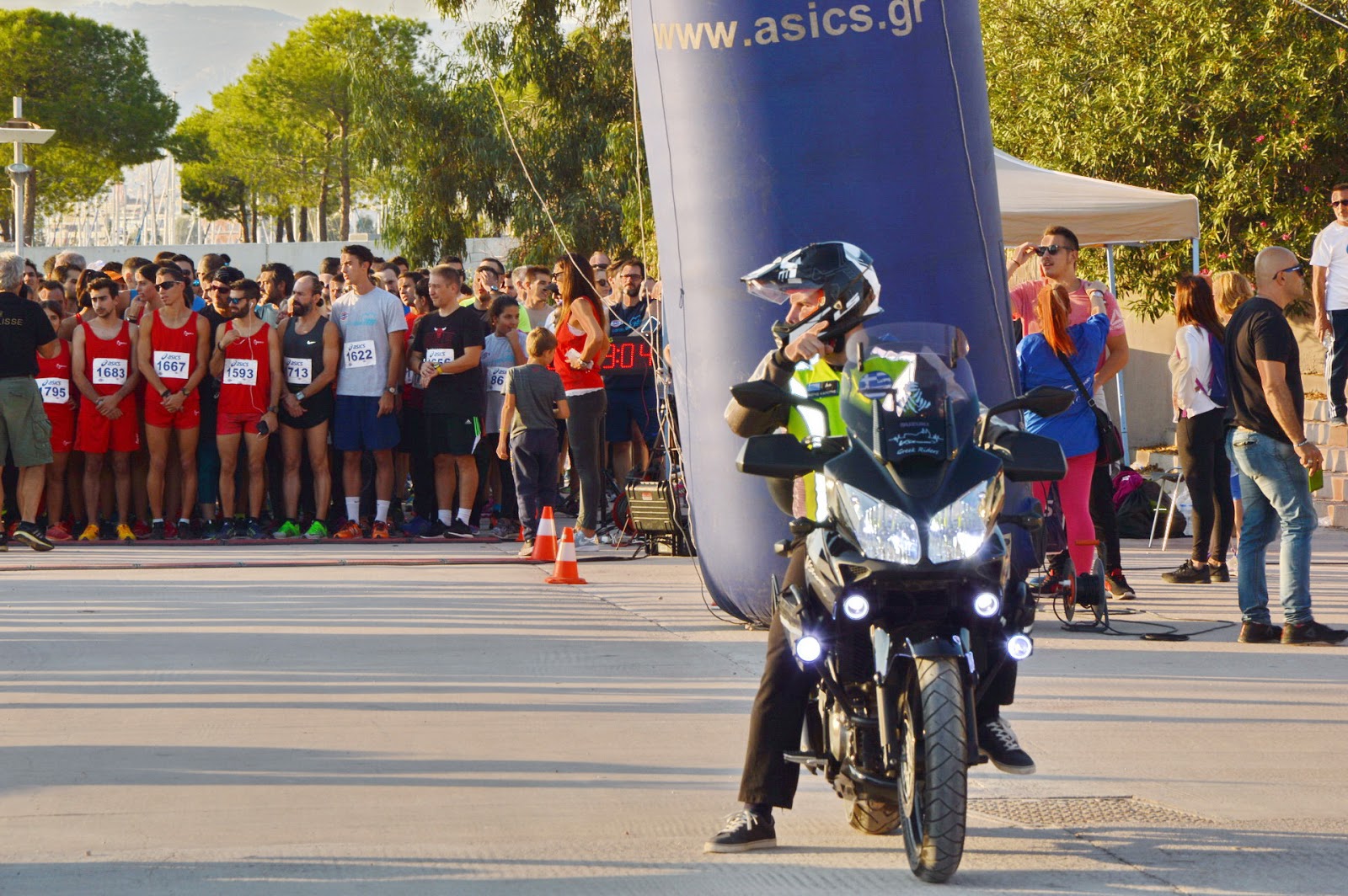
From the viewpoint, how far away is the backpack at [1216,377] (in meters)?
11.1

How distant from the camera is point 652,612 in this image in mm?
9961

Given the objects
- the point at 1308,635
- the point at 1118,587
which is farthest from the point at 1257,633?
the point at 1118,587

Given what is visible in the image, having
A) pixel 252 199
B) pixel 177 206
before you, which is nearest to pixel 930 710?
pixel 252 199

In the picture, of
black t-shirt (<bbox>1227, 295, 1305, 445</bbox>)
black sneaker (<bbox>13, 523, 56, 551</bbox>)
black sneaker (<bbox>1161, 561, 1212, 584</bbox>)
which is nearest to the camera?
black t-shirt (<bbox>1227, 295, 1305, 445</bbox>)

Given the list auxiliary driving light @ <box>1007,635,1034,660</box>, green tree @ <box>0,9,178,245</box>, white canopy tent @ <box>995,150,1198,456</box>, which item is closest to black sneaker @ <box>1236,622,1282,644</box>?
Result: auxiliary driving light @ <box>1007,635,1034,660</box>

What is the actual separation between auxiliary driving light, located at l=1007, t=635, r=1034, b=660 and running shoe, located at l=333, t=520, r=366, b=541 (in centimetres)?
1032

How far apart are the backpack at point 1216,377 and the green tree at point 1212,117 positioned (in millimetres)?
11119

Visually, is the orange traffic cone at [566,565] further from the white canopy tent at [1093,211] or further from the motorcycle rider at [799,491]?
the motorcycle rider at [799,491]

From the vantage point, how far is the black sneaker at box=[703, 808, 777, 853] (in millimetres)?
5008

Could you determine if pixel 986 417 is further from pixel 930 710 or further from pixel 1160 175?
pixel 1160 175

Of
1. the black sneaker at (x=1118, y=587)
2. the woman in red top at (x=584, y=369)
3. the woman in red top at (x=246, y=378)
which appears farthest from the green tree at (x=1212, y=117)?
the woman in red top at (x=246, y=378)

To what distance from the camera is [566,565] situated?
11250 millimetres

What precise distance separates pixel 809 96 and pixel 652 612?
10.2ft

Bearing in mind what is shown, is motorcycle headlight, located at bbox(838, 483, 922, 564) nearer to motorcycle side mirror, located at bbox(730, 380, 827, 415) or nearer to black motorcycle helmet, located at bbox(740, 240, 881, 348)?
motorcycle side mirror, located at bbox(730, 380, 827, 415)
